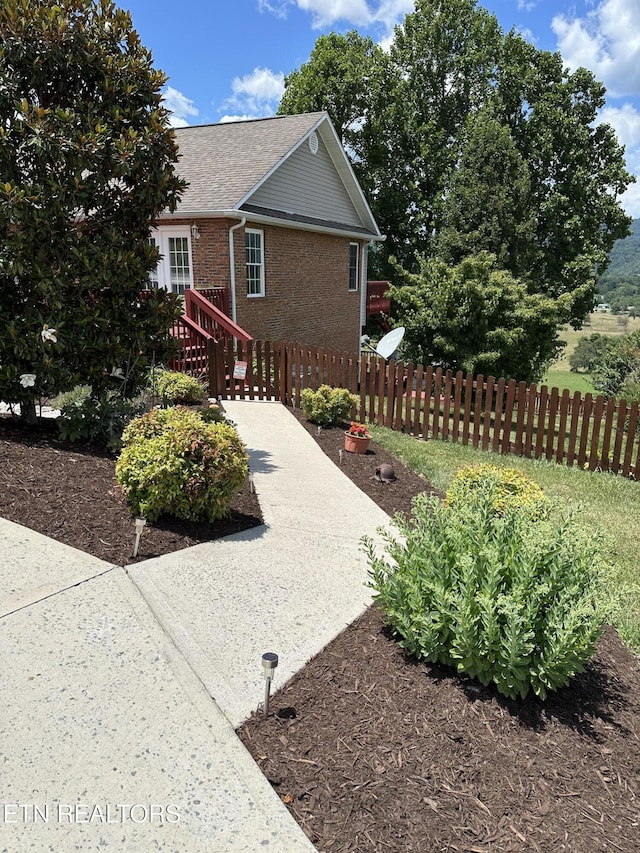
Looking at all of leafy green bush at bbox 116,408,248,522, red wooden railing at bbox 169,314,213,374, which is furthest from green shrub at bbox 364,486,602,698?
red wooden railing at bbox 169,314,213,374

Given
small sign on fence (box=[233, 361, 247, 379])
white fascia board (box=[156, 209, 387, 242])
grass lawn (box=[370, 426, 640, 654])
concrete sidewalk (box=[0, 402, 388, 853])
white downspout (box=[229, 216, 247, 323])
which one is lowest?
grass lawn (box=[370, 426, 640, 654])

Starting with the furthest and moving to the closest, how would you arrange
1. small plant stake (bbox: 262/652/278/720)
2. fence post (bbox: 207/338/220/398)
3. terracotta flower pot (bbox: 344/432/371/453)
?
fence post (bbox: 207/338/220/398) < terracotta flower pot (bbox: 344/432/371/453) < small plant stake (bbox: 262/652/278/720)

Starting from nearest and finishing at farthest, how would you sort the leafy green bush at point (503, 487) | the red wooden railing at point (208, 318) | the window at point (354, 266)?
the leafy green bush at point (503, 487), the red wooden railing at point (208, 318), the window at point (354, 266)

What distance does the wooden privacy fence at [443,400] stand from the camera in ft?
28.7

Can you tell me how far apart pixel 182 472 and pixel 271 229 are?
475 inches

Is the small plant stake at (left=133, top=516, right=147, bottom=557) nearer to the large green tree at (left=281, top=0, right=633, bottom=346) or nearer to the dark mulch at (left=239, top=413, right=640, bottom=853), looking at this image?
the dark mulch at (left=239, top=413, right=640, bottom=853)

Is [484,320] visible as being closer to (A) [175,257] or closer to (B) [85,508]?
(A) [175,257]

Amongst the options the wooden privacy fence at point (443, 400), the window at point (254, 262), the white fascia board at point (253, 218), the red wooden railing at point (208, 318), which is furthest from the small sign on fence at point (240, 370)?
the window at point (254, 262)

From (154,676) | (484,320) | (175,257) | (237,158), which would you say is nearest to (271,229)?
(237,158)

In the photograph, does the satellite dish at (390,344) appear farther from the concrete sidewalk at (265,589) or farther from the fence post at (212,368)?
the concrete sidewalk at (265,589)

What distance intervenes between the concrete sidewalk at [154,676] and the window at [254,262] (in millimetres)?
A: 10675

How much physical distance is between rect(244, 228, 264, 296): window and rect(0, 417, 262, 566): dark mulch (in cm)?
965

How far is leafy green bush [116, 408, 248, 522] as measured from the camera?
4.38 meters

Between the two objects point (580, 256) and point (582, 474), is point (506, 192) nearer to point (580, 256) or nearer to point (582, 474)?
point (580, 256)
